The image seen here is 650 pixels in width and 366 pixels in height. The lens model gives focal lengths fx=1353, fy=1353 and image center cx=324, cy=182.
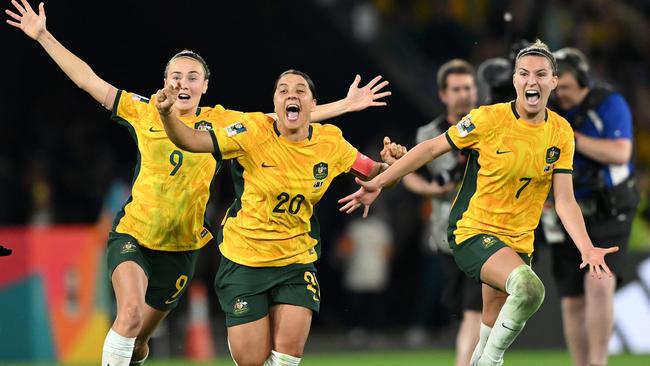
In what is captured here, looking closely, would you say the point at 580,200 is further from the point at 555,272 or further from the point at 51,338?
the point at 51,338

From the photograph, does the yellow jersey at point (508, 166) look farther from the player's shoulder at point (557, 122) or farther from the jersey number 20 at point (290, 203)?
the jersey number 20 at point (290, 203)

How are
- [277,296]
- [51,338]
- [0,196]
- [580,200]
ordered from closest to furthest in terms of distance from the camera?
1. [277,296]
2. [580,200]
3. [51,338]
4. [0,196]

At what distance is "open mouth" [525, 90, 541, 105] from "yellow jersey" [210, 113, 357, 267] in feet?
4.39

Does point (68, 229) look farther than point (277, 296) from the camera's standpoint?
Yes

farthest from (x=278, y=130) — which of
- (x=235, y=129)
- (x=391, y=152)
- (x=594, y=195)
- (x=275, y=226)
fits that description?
(x=594, y=195)

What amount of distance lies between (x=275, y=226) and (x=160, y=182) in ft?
3.18

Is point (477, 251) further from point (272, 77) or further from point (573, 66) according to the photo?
point (272, 77)

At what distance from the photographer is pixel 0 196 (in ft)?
59.3

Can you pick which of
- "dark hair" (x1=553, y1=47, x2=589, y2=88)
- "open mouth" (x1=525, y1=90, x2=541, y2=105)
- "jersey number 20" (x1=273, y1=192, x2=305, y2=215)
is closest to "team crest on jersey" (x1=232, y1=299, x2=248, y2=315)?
"jersey number 20" (x1=273, y1=192, x2=305, y2=215)

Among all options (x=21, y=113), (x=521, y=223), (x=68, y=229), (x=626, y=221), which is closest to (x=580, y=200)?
(x=626, y=221)

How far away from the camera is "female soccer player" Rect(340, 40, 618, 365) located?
8969mm

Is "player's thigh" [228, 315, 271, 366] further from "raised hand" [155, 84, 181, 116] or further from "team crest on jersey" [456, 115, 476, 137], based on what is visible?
"team crest on jersey" [456, 115, 476, 137]

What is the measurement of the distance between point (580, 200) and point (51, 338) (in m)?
7.10

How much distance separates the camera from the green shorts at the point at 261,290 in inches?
356
